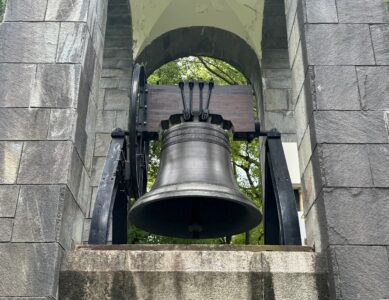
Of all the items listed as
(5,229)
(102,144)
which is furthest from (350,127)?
(102,144)

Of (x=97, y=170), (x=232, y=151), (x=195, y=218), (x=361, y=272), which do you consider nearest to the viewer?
(x=361, y=272)

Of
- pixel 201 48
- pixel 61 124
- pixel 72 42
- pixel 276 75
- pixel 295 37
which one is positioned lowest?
pixel 61 124

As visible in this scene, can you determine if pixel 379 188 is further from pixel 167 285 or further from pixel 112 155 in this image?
pixel 112 155

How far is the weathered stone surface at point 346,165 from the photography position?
3.48m

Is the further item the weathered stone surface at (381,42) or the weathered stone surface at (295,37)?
the weathered stone surface at (295,37)

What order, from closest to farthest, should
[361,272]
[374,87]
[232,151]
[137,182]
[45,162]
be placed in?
[361,272] < [45,162] < [374,87] < [137,182] < [232,151]

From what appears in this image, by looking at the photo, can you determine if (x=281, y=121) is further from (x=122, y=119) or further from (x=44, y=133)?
(x=44, y=133)

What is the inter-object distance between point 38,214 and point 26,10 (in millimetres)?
1751

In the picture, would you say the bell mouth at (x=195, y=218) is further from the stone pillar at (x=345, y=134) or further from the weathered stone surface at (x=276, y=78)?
the weathered stone surface at (x=276, y=78)

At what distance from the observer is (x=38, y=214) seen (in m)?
3.42

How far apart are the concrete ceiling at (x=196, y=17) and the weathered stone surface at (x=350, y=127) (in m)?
3.43

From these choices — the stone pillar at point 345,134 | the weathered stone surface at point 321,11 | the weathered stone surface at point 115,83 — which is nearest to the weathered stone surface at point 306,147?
the stone pillar at point 345,134

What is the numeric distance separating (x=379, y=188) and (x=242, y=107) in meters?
1.49

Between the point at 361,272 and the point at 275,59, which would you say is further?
the point at 275,59
